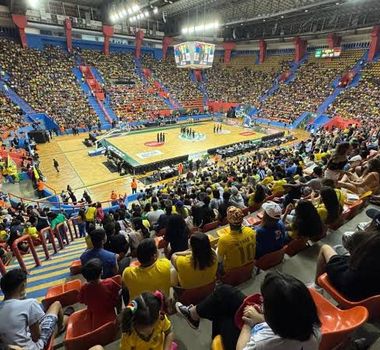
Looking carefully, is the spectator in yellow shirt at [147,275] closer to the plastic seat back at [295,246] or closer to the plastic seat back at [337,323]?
the plastic seat back at [337,323]

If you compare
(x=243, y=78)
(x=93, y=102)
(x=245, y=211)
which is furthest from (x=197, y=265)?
(x=243, y=78)

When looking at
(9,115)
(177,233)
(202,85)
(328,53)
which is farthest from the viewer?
(202,85)

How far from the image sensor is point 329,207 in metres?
4.52

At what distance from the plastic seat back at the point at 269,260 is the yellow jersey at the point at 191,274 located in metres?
0.93

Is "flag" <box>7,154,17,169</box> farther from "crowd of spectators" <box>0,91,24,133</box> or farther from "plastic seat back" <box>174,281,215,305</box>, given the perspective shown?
"plastic seat back" <box>174,281,215,305</box>

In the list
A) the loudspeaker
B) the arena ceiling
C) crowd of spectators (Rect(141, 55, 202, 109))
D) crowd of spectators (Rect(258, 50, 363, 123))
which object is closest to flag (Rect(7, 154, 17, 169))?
the loudspeaker

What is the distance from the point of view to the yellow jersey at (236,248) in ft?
11.8

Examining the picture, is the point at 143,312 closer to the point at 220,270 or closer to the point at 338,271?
the point at 220,270

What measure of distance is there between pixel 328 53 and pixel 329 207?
1527 inches

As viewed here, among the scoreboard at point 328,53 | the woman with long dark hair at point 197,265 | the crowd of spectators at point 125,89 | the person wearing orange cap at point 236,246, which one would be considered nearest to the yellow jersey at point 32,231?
the woman with long dark hair at point 197,265

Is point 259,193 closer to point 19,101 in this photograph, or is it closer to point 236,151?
point 236,151

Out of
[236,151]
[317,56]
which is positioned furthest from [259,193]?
[317,56]

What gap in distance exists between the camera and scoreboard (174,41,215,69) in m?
29.7

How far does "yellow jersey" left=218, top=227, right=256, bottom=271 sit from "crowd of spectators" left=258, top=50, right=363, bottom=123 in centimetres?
3266
